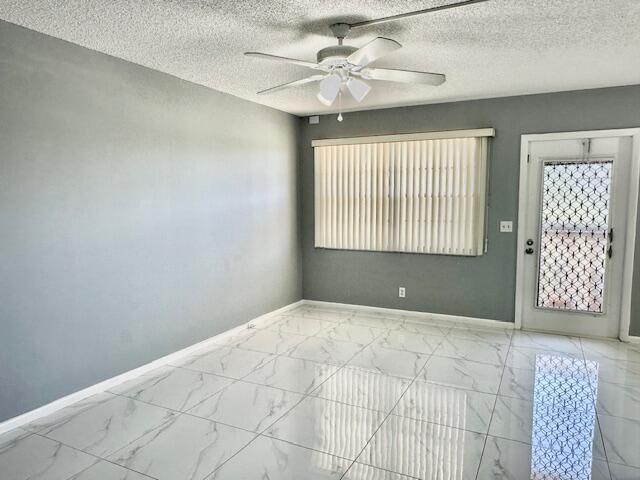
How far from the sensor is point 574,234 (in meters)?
4.40

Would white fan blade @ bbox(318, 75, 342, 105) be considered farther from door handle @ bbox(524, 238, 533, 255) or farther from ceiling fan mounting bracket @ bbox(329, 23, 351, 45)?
door handle @ bbox(524, 238, 533, 255)

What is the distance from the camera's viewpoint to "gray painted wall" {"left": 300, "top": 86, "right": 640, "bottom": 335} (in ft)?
14.1

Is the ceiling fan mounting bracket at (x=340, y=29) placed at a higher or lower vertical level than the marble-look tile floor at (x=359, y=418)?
higher

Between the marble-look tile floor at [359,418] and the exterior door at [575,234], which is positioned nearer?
the marble-look tile floor at [359,418]

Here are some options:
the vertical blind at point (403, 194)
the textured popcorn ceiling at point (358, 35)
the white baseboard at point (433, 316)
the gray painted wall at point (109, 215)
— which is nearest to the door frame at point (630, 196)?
the vertical blind at point (403, 194)

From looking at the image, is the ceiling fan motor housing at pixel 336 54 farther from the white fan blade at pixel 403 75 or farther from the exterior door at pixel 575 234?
the exterior door at pixel 575 234

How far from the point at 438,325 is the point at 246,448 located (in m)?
3.00

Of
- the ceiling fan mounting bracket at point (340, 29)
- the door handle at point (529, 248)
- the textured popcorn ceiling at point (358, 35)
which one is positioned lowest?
the door handle at point (529, 248)

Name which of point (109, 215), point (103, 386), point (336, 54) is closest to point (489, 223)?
point (336, 54)

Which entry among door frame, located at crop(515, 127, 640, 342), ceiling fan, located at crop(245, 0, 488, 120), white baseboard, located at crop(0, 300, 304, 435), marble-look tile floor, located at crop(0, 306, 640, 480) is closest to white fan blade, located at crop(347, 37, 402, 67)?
ceiling fan, located at crop(245, 0, 488, 120)

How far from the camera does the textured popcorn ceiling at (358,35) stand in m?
2.46

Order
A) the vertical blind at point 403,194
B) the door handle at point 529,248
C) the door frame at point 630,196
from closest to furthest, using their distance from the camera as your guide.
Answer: the door frame at point 630,196, the door handle at point 529,248, the vertical blind at point 403,194

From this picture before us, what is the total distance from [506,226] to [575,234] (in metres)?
0.65

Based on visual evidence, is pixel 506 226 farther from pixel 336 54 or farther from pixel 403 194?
pixel 336 54
